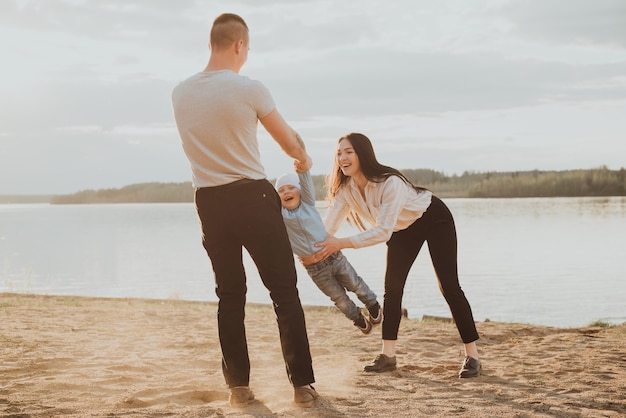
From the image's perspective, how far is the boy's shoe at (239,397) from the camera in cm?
438

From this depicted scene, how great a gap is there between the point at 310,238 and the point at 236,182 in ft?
4.42

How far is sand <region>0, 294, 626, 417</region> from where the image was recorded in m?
4.42

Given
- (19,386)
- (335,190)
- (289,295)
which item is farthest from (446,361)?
(19,386)

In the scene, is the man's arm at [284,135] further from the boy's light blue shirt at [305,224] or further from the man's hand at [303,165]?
the boy's light blue shirt at [305,224]

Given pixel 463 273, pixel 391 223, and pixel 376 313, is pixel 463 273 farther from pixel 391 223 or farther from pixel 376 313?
pixel 391 223

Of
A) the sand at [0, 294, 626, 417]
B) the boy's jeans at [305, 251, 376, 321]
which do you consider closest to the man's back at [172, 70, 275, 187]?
the sand at [0, 294, 626, 417]

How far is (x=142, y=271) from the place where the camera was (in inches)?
1001

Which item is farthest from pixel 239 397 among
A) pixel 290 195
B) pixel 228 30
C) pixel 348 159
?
pixel 228 30

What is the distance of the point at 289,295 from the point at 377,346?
3204 mm

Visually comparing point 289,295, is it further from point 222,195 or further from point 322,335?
point 322,335

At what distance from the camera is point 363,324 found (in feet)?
18.7

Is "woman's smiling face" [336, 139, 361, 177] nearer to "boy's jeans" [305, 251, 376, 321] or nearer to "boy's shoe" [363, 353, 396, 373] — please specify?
"boy's jeans" [305, 251, 376, 321]

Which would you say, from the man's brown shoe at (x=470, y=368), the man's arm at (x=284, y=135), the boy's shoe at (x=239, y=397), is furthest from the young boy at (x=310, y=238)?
the boy's shoe at (x=239, y=397)

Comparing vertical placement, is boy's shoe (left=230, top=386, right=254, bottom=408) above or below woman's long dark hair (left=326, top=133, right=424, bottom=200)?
below
